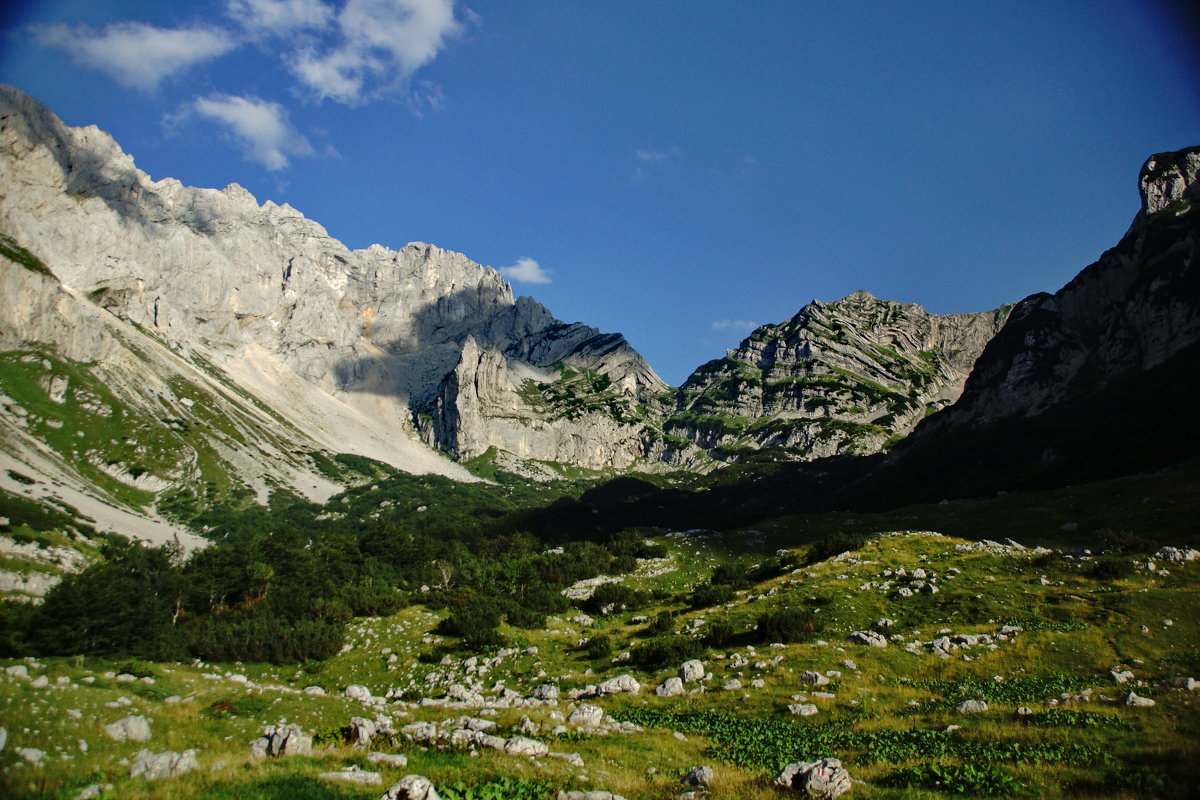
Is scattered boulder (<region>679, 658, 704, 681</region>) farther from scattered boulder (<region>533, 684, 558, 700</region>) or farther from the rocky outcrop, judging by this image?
the rocky outcrop

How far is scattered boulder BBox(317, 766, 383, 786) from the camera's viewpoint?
12.7 meters

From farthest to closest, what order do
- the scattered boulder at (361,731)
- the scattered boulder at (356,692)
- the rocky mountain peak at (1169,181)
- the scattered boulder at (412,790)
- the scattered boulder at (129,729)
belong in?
the rocky mountain peak at (1169,181) → the scattered boulder at (356,692) → the scattered boulder at (361,731) → the scattered boulder at (129,729) → the scattered boulder at (412,790)

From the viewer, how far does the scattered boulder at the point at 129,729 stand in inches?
585

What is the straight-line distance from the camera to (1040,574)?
35.8m

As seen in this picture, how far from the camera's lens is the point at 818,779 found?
12.6 meters

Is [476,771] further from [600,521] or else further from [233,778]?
[600,521]

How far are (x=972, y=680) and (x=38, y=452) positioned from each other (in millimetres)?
182556

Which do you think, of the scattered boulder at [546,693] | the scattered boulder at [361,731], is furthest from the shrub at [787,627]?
the scattered boulder at [361,731]

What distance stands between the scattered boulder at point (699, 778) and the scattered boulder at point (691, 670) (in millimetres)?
14100

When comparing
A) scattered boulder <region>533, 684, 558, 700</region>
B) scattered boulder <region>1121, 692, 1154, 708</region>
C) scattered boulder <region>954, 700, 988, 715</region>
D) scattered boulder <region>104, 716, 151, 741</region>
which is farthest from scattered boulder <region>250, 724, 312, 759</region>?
scattered boulder <region>1121, 692, 1154, 708</region>

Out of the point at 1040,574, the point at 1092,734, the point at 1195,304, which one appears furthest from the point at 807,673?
the point at 1195,304

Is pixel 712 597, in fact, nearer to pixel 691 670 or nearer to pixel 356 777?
pixel 691 670

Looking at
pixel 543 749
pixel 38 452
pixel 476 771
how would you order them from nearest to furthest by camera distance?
1. pixel 476 771
2. pixel 543 749
3. pixel 38 452

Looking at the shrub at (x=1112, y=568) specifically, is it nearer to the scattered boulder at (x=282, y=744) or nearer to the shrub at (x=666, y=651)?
the shrub at (x=666, y=651)
